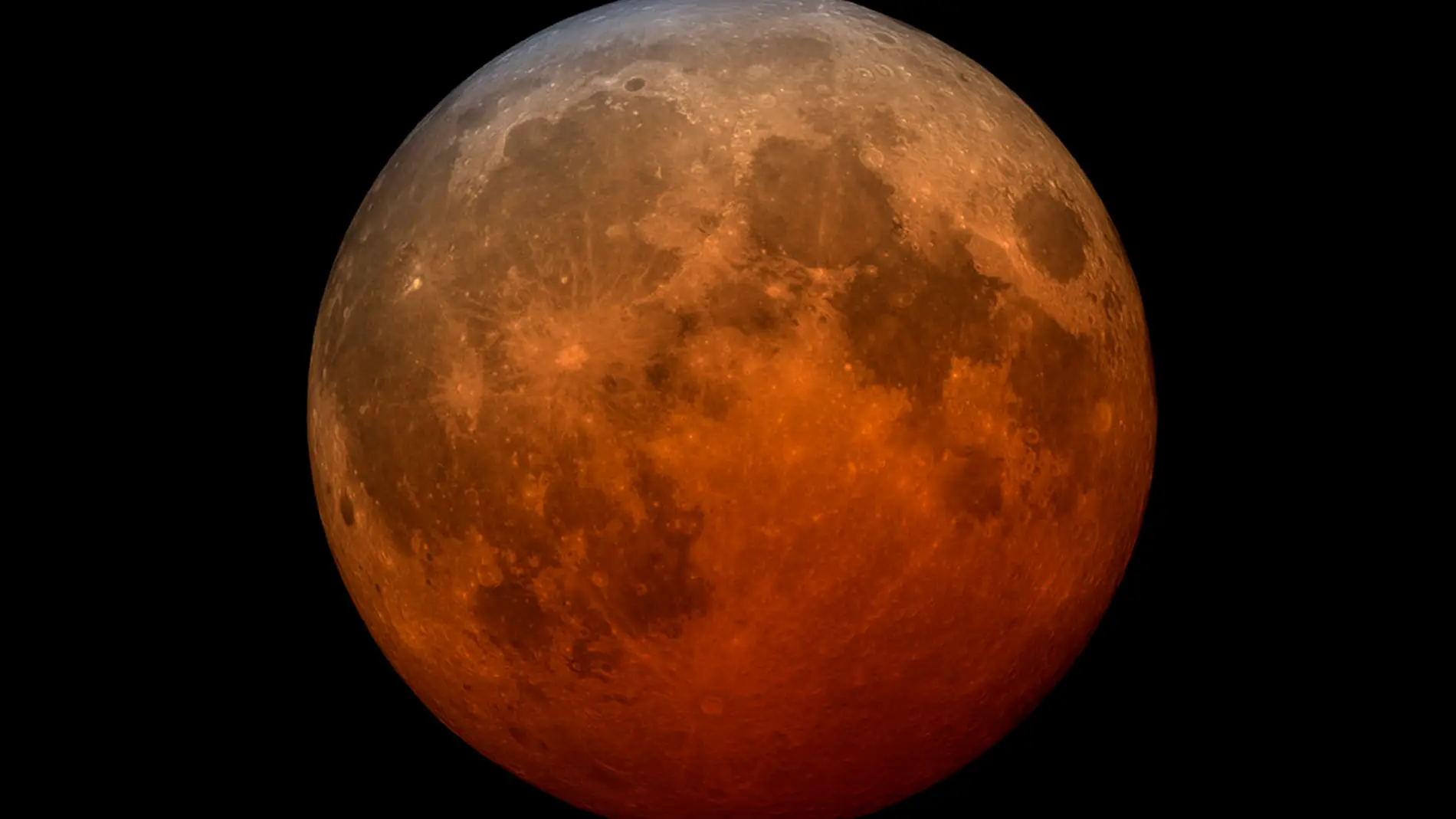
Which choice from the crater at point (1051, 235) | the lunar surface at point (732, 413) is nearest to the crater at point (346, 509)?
the lunar surface at point (732, 413)

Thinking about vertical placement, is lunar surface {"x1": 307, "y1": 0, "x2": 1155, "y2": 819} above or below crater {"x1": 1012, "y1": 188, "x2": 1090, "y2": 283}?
below

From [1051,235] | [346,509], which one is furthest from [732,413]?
[346,509]

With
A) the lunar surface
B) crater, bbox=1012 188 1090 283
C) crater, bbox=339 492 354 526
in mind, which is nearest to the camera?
the lunar surface

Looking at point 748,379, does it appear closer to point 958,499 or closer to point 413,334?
point 958,499

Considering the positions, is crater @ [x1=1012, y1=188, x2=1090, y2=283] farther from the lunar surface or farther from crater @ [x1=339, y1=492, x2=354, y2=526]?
crater @ [x1=339, y1=492, x2=354, y2=526]

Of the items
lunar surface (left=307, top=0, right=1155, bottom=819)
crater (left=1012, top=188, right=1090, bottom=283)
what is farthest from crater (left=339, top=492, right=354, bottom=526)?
crater (left=1012, top=188, right=1090, bottom=283)

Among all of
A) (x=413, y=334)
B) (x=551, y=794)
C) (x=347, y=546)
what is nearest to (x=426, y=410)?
(x=413, y=334)

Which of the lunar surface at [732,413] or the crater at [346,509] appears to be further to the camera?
the crater at [346,509]

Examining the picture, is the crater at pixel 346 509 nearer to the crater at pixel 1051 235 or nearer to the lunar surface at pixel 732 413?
the lunar surface at pixel 732 413

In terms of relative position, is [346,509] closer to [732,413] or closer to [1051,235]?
[732,413]
